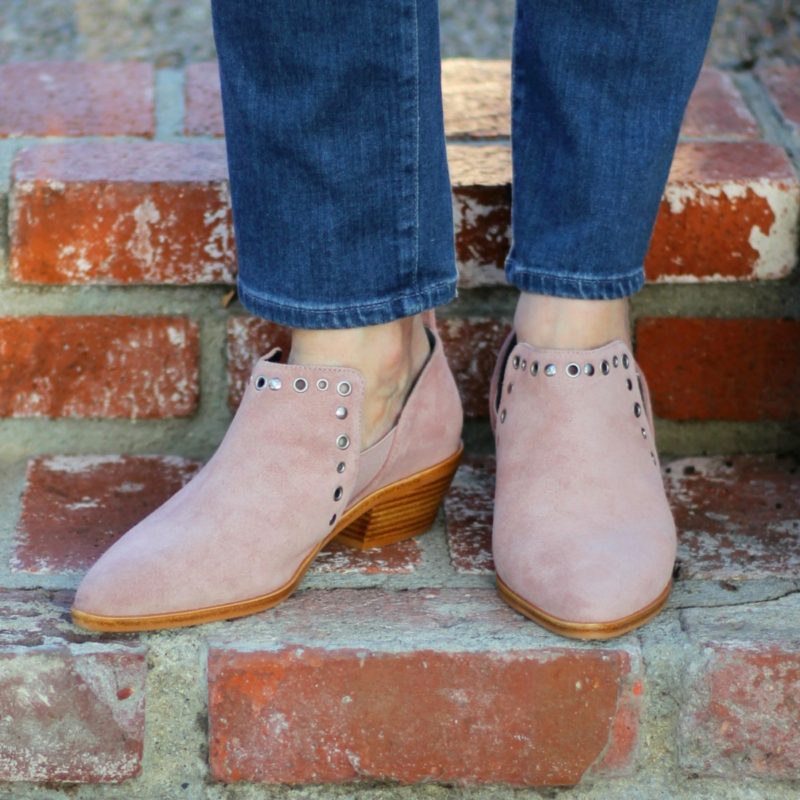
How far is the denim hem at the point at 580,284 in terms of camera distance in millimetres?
869

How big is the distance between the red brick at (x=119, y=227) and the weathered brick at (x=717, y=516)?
11.3 inches

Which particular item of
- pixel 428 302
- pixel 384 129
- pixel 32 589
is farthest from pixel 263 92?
pixel 32 589

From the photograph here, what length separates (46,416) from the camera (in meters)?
1.09

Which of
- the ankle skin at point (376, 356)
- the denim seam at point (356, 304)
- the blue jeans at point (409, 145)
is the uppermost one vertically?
the blue jeans at point (409, 145)

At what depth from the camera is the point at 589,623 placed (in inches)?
31.4

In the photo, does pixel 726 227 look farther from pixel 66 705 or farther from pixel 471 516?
pixel 66 705

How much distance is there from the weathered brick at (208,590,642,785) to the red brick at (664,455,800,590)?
0.15 m

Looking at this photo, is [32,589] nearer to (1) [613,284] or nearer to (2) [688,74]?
(1) [613,284]

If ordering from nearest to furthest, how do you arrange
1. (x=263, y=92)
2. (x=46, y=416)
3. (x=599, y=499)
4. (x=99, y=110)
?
1. (x=263, y=92)
2. (x=599, y=499)
3. (x=46, y=416)
4. (x=99, y=110)

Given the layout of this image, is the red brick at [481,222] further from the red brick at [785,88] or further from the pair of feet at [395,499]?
the red brick at [785,88]

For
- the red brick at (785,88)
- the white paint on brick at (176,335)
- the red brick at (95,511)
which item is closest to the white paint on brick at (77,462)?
the red brick at (95,511)

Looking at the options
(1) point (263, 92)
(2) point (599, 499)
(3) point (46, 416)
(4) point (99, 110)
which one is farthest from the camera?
(4) point (99, 110)

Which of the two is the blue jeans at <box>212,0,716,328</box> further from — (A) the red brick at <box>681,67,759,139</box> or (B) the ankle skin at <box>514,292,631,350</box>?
(A) the red brick at <box>681,67,759,139</box>

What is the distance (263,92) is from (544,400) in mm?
300
